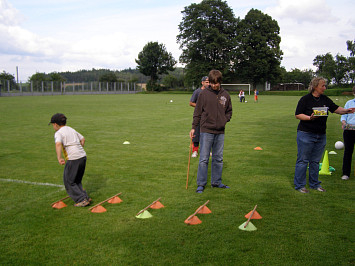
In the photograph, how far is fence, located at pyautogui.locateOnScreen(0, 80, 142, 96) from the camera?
58.4 metres

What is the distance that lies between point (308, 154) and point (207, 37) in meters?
68.8

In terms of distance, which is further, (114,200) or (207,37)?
(207,37)

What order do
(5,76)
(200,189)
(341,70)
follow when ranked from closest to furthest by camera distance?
(200,189)
(341,70)
(5,76)

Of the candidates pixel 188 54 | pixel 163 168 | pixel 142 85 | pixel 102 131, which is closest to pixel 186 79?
pixel 188 54

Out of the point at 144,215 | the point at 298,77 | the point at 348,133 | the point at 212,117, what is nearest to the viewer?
A: the point at 144,215

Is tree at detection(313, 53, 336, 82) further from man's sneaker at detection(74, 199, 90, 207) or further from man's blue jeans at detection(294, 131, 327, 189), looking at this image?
man's sneaker at detection(74, 199, 90, 207)

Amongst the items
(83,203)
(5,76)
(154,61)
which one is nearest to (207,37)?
(154,61)

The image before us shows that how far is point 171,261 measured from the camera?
371cm

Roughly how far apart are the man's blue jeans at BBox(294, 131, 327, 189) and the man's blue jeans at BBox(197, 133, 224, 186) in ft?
4.79

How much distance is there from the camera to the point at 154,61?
93.0 m

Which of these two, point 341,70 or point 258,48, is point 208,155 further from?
point 341,70

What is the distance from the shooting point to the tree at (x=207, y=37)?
71.2 meters

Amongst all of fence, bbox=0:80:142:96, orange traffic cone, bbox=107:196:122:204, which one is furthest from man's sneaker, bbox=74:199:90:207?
fence, bbox=0:80:142:96

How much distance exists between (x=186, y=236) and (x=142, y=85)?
98.5m
